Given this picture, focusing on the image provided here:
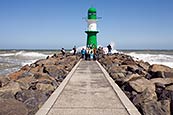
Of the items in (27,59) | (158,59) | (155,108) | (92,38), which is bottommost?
(27,59)

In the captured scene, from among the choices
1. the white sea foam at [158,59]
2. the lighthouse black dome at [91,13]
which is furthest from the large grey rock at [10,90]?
the white sea foam at [158,59]

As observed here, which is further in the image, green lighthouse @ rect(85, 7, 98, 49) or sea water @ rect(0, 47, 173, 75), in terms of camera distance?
green lighthouse @ rect(85, 7, 98, 49)

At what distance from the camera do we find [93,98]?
5.11 m

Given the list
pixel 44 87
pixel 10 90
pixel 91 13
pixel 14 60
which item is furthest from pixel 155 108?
pixel 14 60

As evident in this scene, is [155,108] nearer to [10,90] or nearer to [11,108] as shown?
[11,108]

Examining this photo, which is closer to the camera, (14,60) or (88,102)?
(88,102)

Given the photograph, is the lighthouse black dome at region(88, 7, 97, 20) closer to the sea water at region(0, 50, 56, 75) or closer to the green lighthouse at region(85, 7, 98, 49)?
the green lighthouse at region(85, 7, 98, 49)

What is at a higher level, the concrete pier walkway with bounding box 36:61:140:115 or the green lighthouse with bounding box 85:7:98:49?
the green lighthouse with bounding box 85:7:98:49

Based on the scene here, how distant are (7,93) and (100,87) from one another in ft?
6.13

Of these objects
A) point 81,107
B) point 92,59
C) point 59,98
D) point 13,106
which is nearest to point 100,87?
point 59,98

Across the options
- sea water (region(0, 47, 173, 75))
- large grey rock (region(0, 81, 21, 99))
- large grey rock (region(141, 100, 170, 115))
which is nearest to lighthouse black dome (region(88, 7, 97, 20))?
sea water (region(0, 47, 173, 75))

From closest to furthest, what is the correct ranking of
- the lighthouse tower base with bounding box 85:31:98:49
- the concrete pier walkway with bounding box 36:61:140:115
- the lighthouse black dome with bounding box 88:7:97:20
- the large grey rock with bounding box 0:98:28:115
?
the large grey rock with bounding box 0:98:28:115 < the concrete pier walkway with bounding box 36:61:140:115 < the lighthouse tower base with bounding box 85:31:98:49 < the lighthouse black dome with bounding box 88:7:97:20

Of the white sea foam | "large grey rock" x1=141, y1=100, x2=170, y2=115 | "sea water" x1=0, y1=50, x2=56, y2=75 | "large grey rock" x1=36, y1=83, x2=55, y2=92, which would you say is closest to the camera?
"large grey rock" x1=141, y1=100, x2=170, y2=115

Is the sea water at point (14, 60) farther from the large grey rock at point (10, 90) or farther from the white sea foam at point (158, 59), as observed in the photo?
the large grey rock at point (10, 90)
